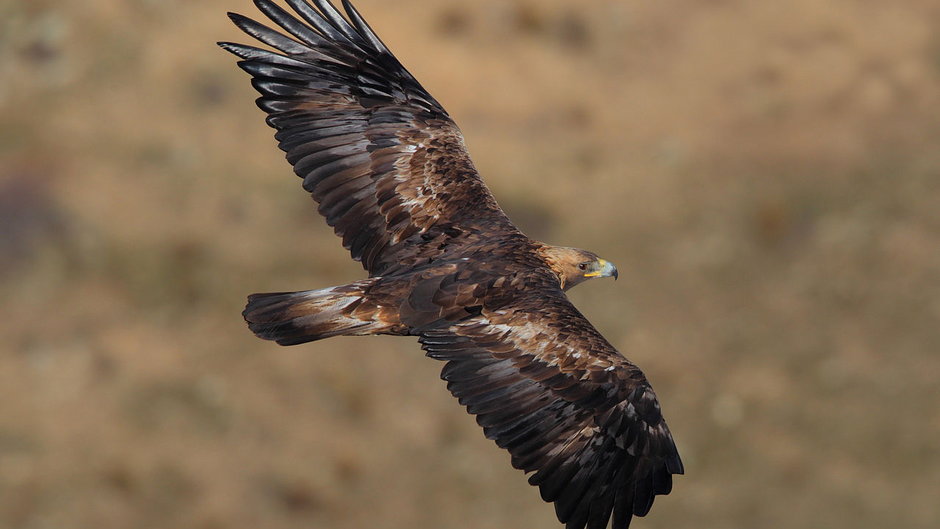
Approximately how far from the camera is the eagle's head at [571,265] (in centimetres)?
1089

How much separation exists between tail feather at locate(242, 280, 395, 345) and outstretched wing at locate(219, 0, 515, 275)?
2.67 ft

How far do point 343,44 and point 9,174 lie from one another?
14987mm

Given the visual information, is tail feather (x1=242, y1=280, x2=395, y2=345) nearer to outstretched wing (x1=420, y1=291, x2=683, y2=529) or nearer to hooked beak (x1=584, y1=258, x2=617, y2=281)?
outstretched wing (x1=420, y1=291, x2=683, y2=529)

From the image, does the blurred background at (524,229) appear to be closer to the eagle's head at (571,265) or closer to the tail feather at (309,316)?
the eagle's head at (571,265)

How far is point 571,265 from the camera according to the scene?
11039 millimetres

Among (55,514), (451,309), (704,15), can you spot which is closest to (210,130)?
(55,514)

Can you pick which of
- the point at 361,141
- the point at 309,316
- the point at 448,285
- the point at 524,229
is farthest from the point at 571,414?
the point at 524,229

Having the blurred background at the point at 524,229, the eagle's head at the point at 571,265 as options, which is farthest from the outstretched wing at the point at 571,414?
the blurred background at the point at 524,229

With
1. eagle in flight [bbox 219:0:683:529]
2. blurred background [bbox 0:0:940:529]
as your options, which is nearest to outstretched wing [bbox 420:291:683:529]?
eagle in flight [bbox 219:0:683:529]

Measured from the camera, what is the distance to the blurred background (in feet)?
77.7

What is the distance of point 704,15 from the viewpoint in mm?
25656

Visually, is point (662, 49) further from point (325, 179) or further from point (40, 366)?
point (325, 179)

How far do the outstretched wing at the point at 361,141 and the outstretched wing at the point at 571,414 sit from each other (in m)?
1.60

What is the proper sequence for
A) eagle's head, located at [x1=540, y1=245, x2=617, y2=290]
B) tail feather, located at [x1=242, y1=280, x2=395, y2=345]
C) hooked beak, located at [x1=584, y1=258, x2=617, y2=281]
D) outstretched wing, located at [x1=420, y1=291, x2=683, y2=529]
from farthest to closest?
1. hooked beak, located at [x1=584, y1=258, x2=617, y2=281]
2. eagle's head, located at [x1=540, y1=245, x2=617, y2=290]
3. tail feather, located at [x1=242, y1=280, x2=395, y2=345]
4. outstretched wing, located at [x1=420, y1=291, x2=683, y2=529]
